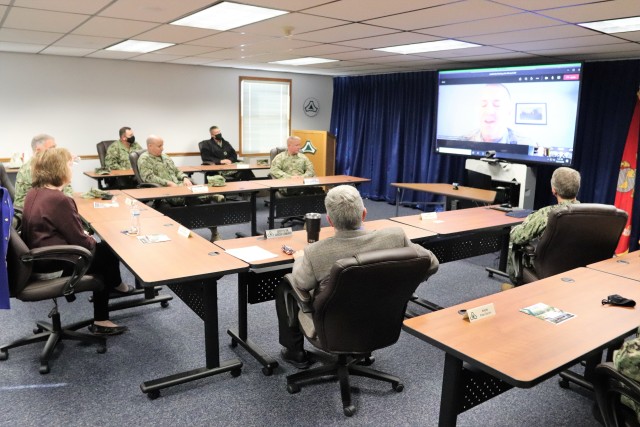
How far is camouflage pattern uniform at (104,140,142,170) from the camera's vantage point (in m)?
6.90

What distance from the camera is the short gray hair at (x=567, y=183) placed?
3.16 metres

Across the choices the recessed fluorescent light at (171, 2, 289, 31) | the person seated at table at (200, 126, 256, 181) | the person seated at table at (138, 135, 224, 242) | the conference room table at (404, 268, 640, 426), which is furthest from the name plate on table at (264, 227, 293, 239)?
the person seated at table at (200, 126, 256, 181)

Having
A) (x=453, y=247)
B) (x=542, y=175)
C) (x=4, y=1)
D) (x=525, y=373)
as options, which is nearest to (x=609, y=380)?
(x=525, y=373)

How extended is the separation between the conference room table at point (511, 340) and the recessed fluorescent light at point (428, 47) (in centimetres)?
324

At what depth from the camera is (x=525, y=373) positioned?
1450 millimetres

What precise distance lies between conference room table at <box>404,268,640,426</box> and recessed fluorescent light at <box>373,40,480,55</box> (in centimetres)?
324

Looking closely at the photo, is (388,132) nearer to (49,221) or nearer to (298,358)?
(298,358)

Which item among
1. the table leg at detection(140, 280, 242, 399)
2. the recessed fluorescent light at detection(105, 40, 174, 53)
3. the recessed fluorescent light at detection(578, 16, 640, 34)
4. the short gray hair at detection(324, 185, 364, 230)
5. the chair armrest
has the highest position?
the recessed fluorescent light at detection(105, 40, 174, 53)

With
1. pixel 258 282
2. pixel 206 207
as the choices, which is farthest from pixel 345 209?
pixel 206 207

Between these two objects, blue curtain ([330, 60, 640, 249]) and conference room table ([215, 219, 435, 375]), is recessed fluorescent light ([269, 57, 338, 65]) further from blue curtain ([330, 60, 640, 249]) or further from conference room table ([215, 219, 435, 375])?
conference room table ([215, 219, 435, 375])

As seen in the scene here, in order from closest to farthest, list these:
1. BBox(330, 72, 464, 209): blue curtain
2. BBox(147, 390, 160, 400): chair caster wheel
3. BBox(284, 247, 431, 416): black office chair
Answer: BBox(284, 247, 431, 416): black office chair → BBox(147, 390, 160, 400): chair caster wheel → BBox(330, 72, 464, 209): blue curtain

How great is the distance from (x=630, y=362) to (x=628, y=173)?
4.64m

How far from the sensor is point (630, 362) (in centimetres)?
149

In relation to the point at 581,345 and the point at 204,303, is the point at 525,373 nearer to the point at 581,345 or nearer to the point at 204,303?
the point at 581,345
